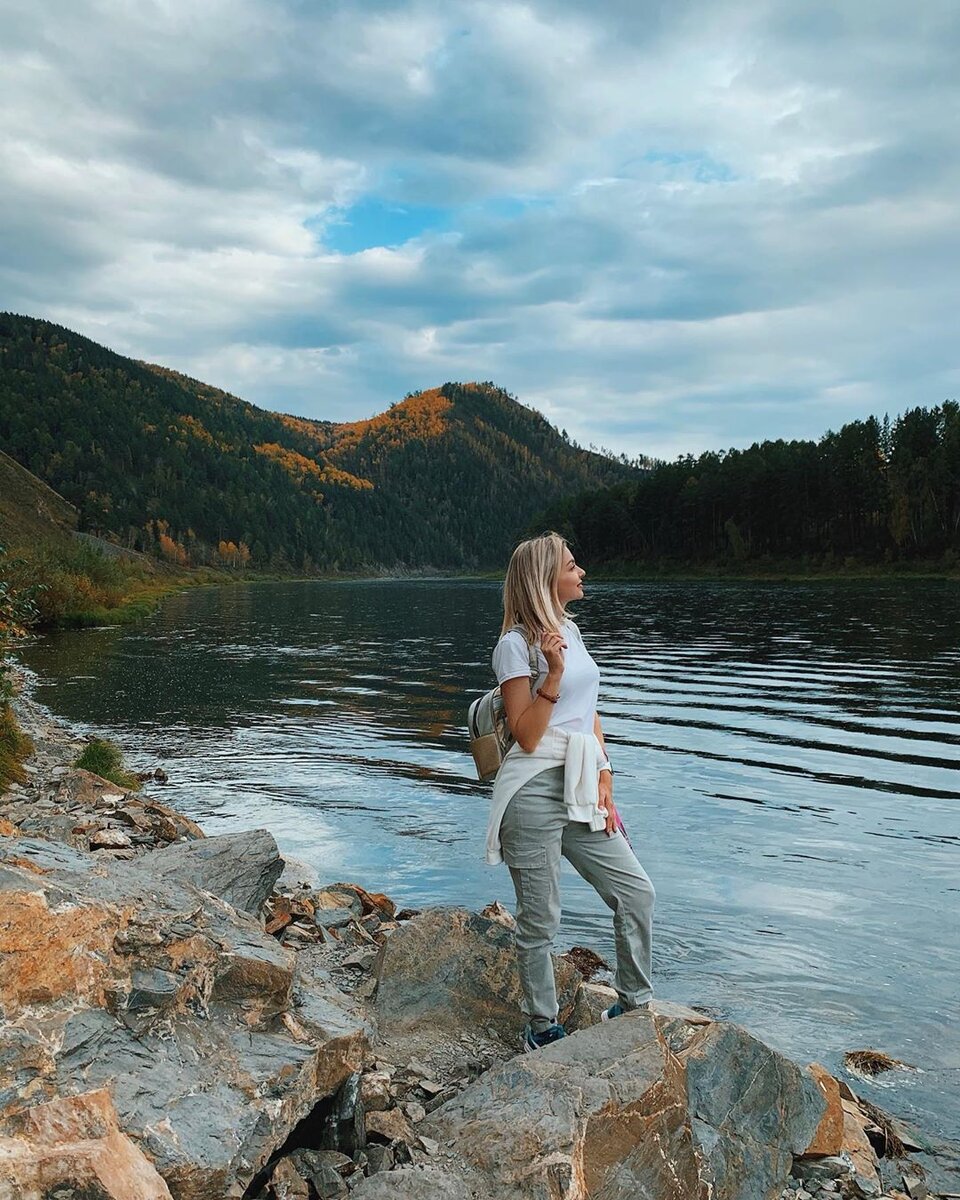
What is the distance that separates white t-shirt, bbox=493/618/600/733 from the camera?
5477 millimetres

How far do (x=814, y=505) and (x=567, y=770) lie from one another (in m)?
119

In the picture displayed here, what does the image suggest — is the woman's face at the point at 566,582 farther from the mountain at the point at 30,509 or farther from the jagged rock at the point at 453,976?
the mountain at the point at 30,509

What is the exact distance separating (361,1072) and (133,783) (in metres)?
12.0

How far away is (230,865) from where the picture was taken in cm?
768

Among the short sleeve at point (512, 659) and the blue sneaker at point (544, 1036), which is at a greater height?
the short sleeve at point (512, 659)

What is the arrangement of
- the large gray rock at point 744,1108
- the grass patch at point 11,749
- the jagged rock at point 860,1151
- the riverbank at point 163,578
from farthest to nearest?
the riverbank at point 163,578
the grass patch at point 11,749
the jagged rock at point 860,1151
the large gray rock at point 744,1108

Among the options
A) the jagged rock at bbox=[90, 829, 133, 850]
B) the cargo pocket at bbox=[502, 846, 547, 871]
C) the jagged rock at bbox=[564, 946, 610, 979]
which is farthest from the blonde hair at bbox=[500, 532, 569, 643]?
the jagged rock at bbox=[90, 829, 133, 850]

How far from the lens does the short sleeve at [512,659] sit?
545 cm

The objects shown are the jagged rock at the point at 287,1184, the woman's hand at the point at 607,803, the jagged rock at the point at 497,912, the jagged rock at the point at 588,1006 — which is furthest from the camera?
the jagged rock at the point at 497,912

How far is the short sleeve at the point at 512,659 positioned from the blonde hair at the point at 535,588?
0.33 ft

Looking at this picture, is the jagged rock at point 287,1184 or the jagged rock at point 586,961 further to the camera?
the jagged rock at point 586,961

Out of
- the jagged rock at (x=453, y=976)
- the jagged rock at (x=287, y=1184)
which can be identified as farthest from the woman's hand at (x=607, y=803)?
the jagged rock at (x=287, y=1184)

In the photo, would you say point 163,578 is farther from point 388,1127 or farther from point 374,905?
point 388,1127

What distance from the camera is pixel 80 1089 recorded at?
3709 mm
